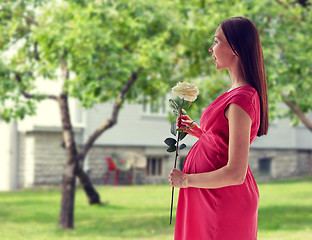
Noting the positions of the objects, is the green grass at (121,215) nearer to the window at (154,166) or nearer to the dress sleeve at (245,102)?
the window at (154,166)

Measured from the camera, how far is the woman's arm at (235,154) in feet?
8.97

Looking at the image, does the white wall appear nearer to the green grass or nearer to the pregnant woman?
the green grass

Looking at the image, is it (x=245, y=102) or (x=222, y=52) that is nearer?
→ (x=245, y=102)

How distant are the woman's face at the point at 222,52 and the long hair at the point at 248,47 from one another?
0.02 metres

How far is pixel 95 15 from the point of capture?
9820 millimetres

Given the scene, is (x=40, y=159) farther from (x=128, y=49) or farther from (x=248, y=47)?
(x=248, y=47)

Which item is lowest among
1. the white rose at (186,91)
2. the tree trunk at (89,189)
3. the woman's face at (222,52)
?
the tree trunk at (89,189)

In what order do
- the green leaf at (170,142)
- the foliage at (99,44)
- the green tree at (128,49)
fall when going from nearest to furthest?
the green leaf at (170,142), the foliage at (99,44), the green tree at (128,49)

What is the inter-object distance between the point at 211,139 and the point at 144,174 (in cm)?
1923

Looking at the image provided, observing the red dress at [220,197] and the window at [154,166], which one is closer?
the red dress at [220,197]

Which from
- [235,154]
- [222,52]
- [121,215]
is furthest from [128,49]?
[235,154]

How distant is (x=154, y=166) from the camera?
2280cm

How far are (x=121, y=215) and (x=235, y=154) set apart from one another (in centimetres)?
1045

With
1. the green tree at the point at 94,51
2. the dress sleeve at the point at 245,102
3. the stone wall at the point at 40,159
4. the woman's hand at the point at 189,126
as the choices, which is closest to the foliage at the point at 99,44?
the green tree at the point at 94,51
